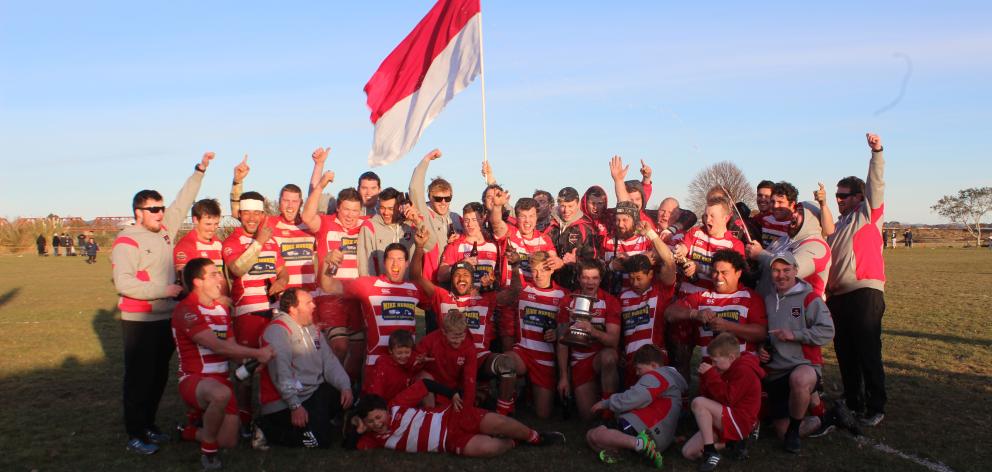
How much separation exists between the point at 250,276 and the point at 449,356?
2053 millimetres

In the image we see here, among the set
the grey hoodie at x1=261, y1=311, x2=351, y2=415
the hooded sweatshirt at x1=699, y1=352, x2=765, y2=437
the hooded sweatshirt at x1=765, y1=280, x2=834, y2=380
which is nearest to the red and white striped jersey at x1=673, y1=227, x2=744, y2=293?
the hooded sweatshirt at x1=765, y1=280, x2=834, y2=380

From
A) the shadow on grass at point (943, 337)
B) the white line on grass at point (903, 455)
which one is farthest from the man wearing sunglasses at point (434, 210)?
the shadow on grass at point (943, 337)

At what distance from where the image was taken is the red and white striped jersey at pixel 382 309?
6.66 meters

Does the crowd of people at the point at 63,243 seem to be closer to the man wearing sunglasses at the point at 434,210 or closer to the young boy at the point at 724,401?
the man wearing sunglasses at the point at 434,210

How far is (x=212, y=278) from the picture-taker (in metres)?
5.77

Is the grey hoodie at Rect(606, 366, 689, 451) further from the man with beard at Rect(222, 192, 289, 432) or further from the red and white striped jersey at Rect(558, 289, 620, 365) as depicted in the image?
the man with beard at Rect(222, 192, 289, 432)

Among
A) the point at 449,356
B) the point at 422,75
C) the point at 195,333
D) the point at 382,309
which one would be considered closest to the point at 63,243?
the point at 422,75

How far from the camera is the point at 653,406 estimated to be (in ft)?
18.5

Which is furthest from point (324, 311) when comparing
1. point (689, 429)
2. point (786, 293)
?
point (786, 293)

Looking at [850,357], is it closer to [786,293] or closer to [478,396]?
[786,293]

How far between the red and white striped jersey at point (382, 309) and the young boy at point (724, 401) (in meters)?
2.67

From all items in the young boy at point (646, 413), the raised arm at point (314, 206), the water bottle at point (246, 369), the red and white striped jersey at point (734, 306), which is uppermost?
the raised arm at point (314, 206)

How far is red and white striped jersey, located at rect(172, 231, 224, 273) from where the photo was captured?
6.52 metres

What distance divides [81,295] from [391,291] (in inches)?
622
